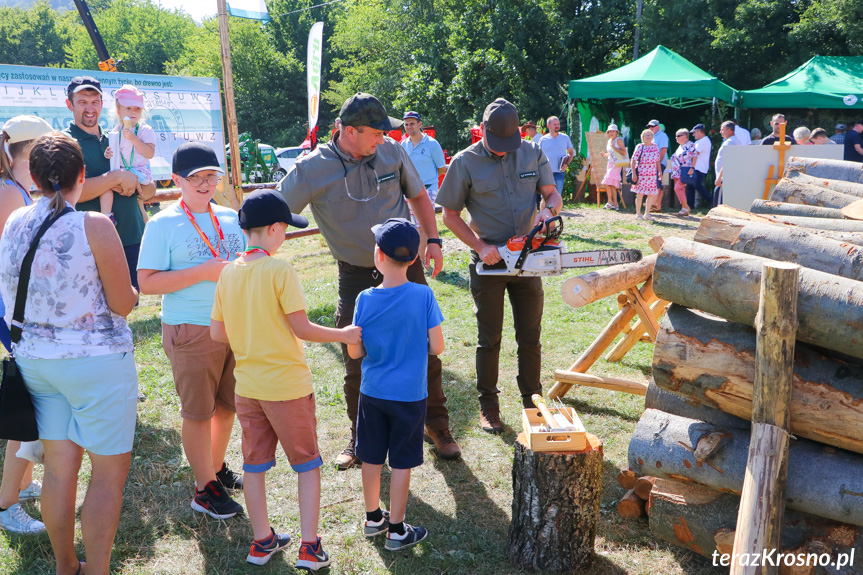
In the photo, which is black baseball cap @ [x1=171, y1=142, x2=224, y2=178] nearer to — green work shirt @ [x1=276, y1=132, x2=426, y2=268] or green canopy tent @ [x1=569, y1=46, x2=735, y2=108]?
green work shirt @ [x1=276, y1=132, x2=426, y2=268]

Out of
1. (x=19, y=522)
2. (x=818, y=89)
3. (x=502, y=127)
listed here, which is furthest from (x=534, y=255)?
(x=818, y=89)

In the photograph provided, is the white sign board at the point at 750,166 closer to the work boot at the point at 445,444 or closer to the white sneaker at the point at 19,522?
the work boot at the point at 445,444

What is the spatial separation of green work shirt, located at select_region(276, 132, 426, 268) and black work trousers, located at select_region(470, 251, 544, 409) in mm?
897

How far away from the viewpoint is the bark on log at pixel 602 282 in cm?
382

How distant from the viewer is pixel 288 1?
48594mm

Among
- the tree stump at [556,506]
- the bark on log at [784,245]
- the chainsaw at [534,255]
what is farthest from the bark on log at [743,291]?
the chainsaw at [534,255]

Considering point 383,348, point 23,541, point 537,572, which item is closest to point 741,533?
point 537,572

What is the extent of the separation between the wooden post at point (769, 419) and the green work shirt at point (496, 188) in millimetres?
2031

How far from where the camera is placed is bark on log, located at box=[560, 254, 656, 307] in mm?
3821

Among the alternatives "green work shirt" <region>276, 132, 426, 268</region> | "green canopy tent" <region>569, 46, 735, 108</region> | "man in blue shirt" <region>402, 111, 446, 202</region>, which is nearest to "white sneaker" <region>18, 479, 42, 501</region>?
"green work shirt" <region>276, 132, 426, 268</region>

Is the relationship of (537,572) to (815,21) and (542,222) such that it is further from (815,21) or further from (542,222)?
(815,21)

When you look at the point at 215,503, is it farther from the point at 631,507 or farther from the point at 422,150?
the point at 422,150

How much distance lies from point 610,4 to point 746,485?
2707 centimetres

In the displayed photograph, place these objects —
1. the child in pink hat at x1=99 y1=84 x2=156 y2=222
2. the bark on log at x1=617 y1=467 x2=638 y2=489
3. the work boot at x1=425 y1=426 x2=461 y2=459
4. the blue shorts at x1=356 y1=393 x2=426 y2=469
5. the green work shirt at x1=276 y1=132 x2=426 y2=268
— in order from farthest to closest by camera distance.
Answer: the child in pink hat at x1=99 y1=84 x2=156 y2=222 → the work boot at x1=425 y1=426 x2=461 y2=459 → the green work shirt at x1=276 y1=132 x2=426 y2=268 → the bark on log at x1=617 y1=467 x2=638 y2=489 → the blue shorts at x1=356 y1=393 x2=426 y2=469
